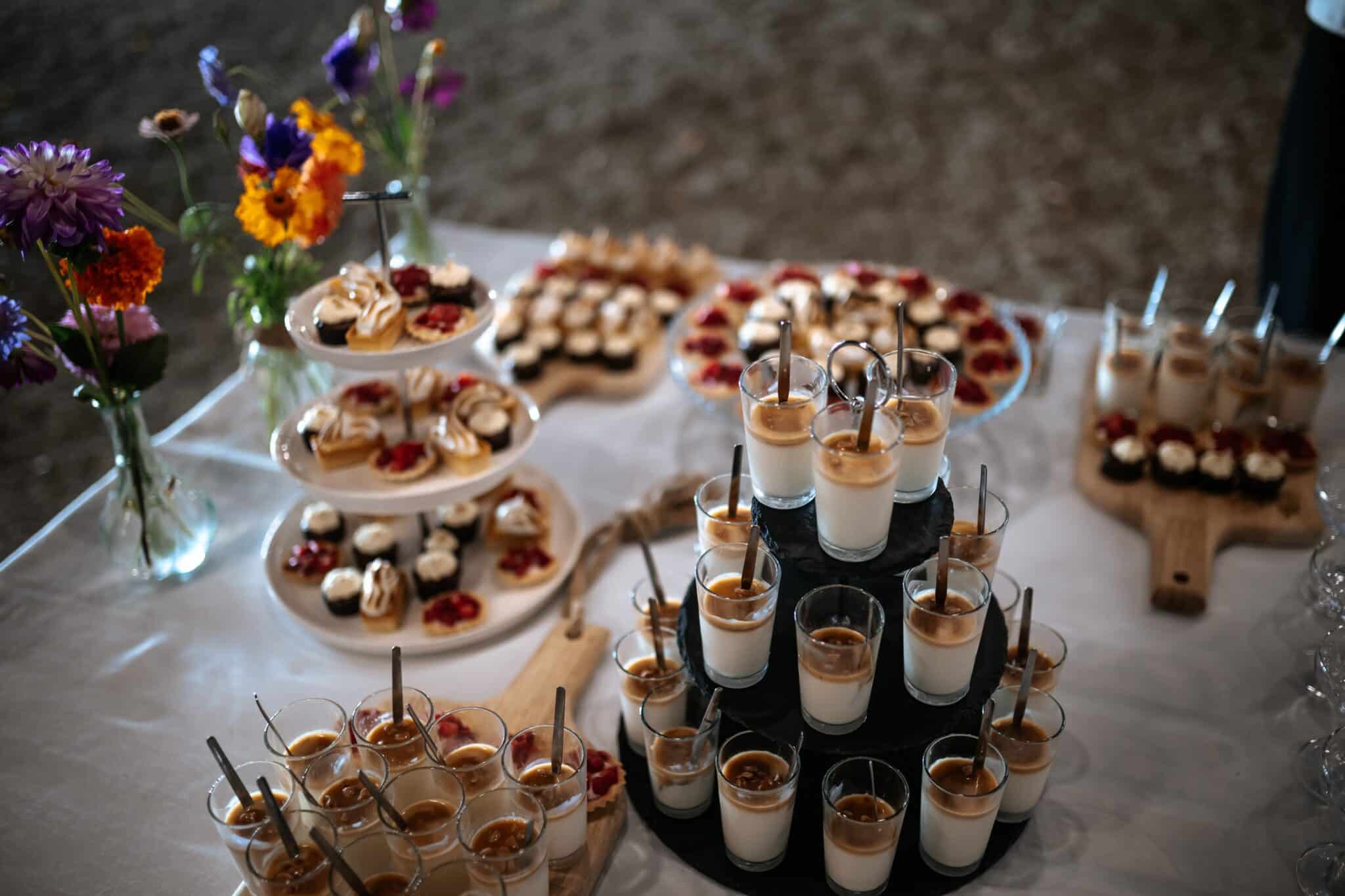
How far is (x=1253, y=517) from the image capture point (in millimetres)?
2037

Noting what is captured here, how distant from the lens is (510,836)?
4.45 ft

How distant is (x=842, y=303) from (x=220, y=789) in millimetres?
1590

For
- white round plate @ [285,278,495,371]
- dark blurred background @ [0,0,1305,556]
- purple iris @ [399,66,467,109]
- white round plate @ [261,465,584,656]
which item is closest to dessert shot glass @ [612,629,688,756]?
white round plate @ [261,465,584,656]

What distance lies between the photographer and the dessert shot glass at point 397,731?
146 cm

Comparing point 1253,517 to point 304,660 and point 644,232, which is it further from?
point 644,232

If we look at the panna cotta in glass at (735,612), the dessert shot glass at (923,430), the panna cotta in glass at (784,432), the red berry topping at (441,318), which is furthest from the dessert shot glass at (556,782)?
the red berry topping at (441,318)

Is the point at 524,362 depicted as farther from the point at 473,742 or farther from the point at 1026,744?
the point at 1026,744

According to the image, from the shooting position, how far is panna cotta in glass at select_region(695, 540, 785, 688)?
1.38 m

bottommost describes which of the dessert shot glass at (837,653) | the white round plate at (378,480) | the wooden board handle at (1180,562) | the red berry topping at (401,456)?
the wooden board handle at (1180,562)

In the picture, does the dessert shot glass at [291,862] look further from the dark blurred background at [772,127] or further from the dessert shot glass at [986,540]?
the dark blurred background at [772,127]

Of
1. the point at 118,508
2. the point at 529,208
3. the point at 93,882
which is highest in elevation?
the point at 118,508

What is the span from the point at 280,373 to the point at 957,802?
1.53m

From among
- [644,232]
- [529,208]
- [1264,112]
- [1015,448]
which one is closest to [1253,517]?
[1015,448]

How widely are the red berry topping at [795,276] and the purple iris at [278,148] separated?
1.16 meters
